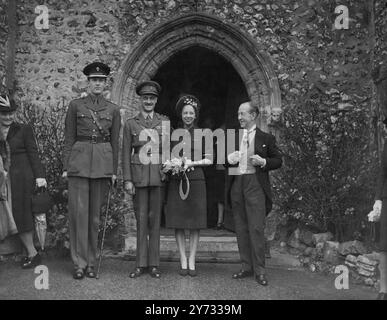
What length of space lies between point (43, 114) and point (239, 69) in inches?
107

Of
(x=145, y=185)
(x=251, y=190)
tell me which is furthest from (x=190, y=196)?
(x=251, y=190)

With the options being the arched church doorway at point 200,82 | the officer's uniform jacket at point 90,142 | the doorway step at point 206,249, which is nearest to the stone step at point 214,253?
the doorway step at point 206,249

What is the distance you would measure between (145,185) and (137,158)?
28 cm

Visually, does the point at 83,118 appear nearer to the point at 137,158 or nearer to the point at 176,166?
the point at 137,158

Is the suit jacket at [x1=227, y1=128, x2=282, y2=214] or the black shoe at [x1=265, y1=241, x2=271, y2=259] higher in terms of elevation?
the suit jacket at [x1=227, y1=128, x2=282, y2=214]

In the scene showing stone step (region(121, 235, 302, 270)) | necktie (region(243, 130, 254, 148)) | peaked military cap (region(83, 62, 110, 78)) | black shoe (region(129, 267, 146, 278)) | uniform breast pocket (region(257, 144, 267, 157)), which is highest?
peaked military cap (region(83, 62, 110, 78))

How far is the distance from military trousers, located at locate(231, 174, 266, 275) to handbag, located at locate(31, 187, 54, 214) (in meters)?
1.89

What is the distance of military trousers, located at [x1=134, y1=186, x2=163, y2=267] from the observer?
15.7ft

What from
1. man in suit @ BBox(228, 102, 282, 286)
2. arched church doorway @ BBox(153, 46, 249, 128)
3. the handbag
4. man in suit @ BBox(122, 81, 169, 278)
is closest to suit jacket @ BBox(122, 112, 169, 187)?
man in suit @ BBox(122, 81, 169, 278)

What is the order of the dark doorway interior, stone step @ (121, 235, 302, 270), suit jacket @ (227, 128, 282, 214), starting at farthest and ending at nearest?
1. the dark doorway interior
2. stone step @ (121, 235, 302, 270)
3. suit jacket @ (227, 128, 282, 214)

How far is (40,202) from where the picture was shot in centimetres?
509

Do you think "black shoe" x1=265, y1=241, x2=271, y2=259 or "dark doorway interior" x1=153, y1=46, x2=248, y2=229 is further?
"dark doorway interior" x1=153, y1=46, x2=248, y2=229

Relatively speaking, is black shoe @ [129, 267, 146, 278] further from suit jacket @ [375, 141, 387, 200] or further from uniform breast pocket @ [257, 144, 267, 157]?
suit jacket @ [375, 141, 387, 200]

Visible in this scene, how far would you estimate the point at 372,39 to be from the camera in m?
6.64
